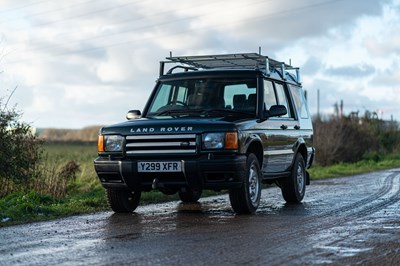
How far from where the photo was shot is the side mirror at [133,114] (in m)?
11.4

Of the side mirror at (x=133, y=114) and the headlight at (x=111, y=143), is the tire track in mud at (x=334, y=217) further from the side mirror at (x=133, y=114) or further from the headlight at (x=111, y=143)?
the side mirror at (x=133, y=114)

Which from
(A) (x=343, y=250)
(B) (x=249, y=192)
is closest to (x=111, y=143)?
(B) (x=249, y=192)

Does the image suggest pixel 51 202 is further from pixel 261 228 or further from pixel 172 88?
pixel 261 228

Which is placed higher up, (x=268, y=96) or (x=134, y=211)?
(x=268, y=96)

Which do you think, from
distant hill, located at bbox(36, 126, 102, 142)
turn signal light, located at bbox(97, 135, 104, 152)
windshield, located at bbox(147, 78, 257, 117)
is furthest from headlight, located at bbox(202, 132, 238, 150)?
distant hill, located at bbox(36, 126, 102, 142)

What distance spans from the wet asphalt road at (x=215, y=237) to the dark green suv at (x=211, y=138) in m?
0.50

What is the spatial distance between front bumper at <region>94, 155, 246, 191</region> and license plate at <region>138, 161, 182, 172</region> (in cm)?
6

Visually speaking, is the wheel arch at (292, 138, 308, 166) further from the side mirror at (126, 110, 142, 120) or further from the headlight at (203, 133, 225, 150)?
the headlight at (203, 133, 225, 150)

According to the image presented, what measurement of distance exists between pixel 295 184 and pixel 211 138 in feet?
11.1

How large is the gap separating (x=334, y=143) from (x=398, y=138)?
38.3ft

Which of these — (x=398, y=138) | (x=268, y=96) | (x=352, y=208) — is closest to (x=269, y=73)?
(x=268, y=96)

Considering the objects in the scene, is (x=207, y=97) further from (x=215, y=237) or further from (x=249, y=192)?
(x=215, y=237)

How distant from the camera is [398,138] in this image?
44312 millimetres

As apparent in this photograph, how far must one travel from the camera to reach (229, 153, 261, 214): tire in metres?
10.4
